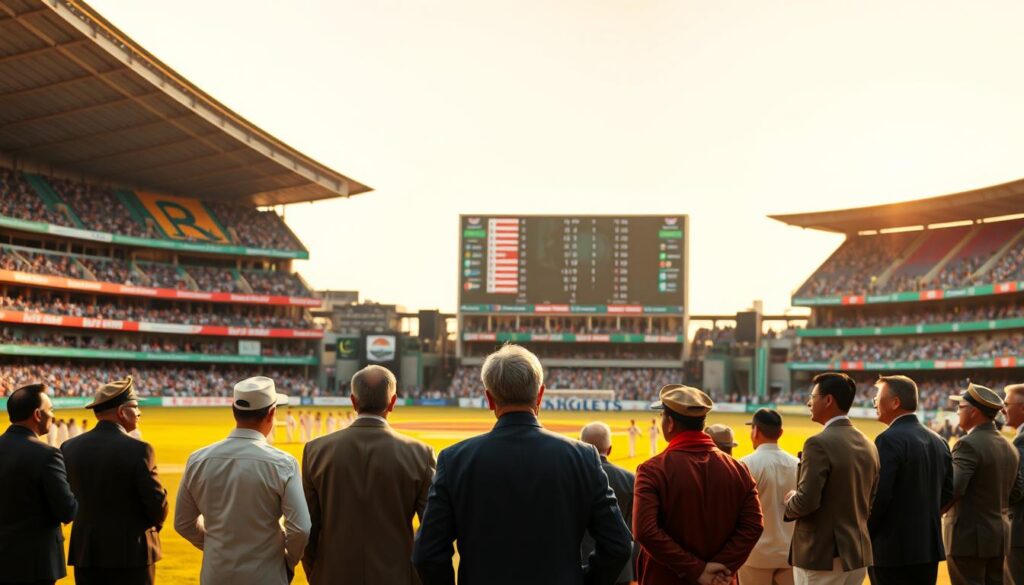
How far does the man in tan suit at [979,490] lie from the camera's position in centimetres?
862

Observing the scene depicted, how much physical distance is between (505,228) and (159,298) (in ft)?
91.4

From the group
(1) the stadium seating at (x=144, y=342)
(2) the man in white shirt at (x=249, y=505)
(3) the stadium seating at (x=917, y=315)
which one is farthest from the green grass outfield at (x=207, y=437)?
(3) the stadium seating at (x=917, y=315)

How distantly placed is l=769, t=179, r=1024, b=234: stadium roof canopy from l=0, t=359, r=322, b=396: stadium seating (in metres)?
42.8

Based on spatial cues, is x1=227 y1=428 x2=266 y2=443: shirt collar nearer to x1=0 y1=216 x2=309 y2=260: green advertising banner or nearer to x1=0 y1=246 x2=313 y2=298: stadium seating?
x1=0 y1=216 x2=309 y2=260: green advertising banner

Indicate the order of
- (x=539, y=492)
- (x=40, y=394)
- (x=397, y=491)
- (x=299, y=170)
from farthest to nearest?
1. (x=299, y=170)
2. (x=40, y=394)
3. (x=397, y=491)
4. (x=539, y=492)

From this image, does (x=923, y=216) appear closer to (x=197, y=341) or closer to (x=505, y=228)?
(x=505, y=228)

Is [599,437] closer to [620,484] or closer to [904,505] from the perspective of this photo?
[620,484]

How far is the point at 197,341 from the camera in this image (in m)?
79.6

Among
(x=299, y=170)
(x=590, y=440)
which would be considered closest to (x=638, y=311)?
(x=299, y=170)

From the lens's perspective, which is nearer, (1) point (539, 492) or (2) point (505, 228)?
→ (1) point (539, 492)

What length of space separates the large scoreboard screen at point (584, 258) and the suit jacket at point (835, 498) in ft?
248

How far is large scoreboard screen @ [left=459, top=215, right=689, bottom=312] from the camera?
82.8 meters

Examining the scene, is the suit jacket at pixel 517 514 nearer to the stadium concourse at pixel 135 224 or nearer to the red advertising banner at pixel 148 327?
the stadium concourse at pixel 135 224

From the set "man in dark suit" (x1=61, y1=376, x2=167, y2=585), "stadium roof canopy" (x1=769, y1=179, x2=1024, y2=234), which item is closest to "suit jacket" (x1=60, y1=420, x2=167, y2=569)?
"man in dark suit" (x1=61, y1=376, x2=167, y2=585)
